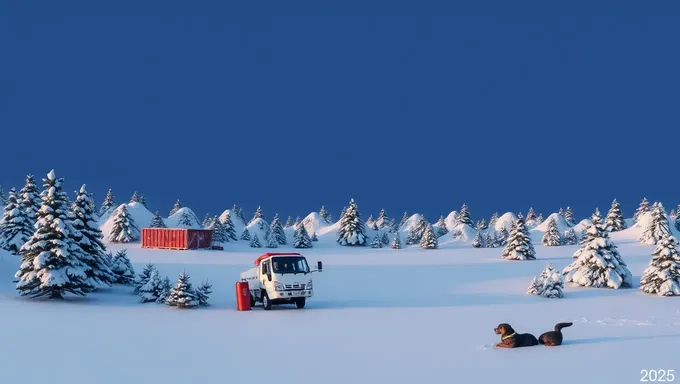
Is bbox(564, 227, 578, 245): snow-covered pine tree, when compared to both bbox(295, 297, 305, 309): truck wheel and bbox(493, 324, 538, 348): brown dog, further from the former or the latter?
bbox(493, 324, 538, 348): brown dog

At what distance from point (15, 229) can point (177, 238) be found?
1367cm

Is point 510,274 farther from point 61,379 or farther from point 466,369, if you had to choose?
point 61,379

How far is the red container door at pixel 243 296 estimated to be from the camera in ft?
73.8

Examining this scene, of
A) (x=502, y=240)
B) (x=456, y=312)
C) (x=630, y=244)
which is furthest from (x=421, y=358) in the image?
(x=502, y=240)

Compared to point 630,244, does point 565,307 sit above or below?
below

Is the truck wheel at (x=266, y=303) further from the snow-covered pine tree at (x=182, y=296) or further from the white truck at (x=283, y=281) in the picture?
the snow-covered pine tree at (x=182, y=296)

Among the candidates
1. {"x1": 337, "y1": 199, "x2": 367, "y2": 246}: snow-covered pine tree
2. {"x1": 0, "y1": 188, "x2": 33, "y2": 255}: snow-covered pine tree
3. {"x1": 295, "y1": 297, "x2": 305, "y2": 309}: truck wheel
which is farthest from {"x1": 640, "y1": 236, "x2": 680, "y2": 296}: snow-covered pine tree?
{"x1": 337, "y1": 199, "x2": 367, "y2": 246}: snow-covered pine tree

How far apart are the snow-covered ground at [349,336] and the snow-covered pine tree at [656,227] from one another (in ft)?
75.4

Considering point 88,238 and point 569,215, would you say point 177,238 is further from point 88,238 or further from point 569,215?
point 569,215

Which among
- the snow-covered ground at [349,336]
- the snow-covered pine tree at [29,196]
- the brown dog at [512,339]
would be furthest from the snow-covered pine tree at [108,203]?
the brown dog at [512,339]

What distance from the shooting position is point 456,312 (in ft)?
70.0

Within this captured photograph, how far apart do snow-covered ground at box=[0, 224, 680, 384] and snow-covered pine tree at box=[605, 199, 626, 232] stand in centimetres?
3764

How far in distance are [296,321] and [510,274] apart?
1818 centimetres

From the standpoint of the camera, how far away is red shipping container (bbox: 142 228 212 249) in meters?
48.8
